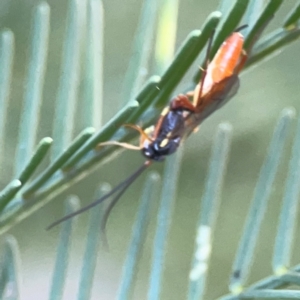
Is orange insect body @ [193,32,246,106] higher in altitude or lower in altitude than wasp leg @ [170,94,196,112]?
higher

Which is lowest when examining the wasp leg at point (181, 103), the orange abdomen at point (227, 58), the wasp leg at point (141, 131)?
the wasp leg at point (141, 131)

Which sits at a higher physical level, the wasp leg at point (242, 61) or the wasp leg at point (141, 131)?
the wasp leg at point (242, 61)

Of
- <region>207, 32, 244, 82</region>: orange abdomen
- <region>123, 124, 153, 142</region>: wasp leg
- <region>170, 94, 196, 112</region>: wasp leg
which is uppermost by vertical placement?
<region>207, 32, 244, 82</region>: orange abdomen

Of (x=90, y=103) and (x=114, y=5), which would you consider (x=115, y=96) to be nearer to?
(x=114, y=5)

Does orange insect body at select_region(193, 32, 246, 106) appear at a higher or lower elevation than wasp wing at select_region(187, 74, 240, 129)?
lower

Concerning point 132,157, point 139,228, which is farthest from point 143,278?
point 139,228

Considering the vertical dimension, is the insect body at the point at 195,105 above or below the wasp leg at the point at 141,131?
above

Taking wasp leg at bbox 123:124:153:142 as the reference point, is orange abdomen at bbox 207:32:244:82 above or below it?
above

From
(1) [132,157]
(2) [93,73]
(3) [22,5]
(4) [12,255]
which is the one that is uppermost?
(3) [22,5]
